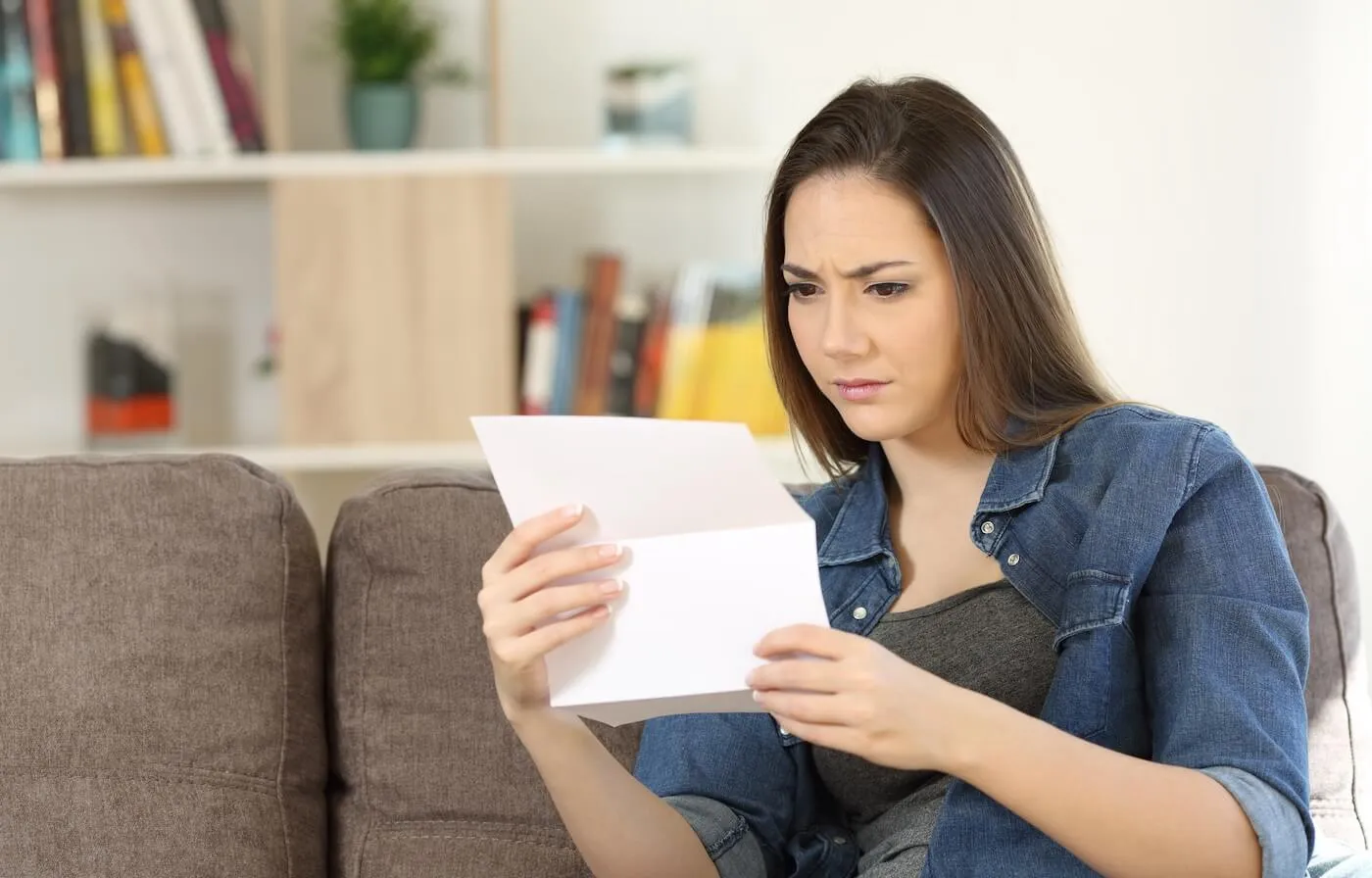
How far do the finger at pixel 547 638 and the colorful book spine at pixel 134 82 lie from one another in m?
1.82

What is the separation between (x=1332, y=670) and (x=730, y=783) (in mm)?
635

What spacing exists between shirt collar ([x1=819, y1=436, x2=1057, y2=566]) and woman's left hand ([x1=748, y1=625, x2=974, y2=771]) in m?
0.30

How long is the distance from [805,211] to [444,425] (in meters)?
1.47

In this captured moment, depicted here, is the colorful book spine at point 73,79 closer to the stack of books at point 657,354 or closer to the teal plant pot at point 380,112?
the teal plant pot at point 380,112

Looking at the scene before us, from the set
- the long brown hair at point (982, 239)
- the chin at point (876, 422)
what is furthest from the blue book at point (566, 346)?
the chin at point (876, 422)

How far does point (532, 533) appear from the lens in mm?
1062

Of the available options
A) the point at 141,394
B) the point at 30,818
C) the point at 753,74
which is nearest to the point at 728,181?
the point at 753,74

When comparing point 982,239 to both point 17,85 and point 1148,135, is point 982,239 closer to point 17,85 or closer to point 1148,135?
point 1148,135

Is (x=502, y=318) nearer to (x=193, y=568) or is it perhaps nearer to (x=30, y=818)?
(x=193, y=568)

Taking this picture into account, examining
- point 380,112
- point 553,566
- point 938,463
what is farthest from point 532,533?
point 380,112

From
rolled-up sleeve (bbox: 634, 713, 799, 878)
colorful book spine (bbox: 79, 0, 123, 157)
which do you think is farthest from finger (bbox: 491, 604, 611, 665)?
colorful book spine (bbox: 79, 0, 123, 157)

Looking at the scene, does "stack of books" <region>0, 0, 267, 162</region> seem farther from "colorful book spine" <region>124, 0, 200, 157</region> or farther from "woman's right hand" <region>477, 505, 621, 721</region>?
"woman's right hand" <region>477, 505, 621, 721</region>

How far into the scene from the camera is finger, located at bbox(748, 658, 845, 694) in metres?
0.98

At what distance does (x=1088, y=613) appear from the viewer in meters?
1.16
